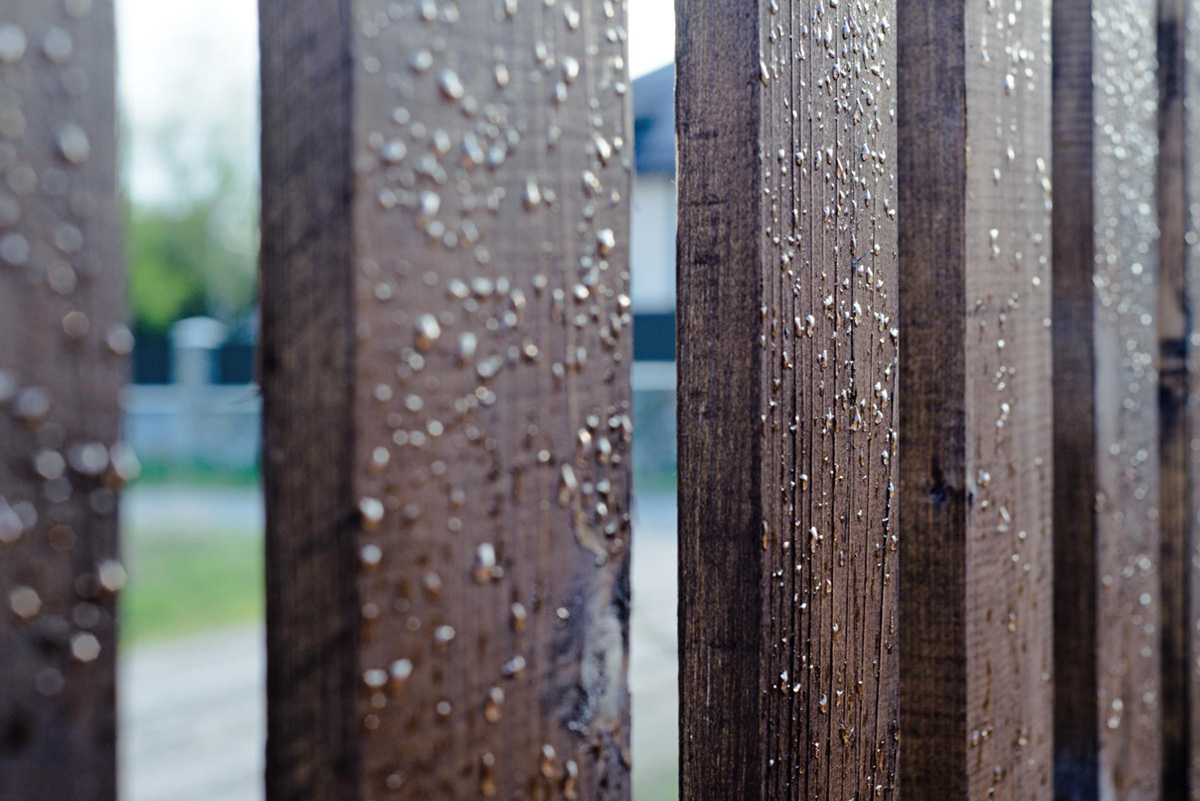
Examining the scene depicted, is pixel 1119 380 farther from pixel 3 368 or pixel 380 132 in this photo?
pixel 3 368

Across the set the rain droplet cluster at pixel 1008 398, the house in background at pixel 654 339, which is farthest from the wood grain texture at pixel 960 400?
the house in background at pixel 654 339

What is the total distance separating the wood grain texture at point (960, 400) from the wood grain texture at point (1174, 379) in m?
0.51

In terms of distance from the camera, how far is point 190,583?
8.01m

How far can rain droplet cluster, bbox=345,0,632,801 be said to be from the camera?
474 mm

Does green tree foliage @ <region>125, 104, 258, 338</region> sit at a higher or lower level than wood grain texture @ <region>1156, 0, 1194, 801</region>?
higher

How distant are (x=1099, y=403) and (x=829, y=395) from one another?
55 centimetres

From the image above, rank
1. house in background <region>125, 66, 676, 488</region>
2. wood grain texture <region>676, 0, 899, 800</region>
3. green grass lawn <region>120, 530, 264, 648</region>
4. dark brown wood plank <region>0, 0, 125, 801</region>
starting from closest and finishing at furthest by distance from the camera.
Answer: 1. dark brown wood plank <region>0, 0, 125, 801</region>
2. wood grain texture <region>676, 0, 899, 800</region>
3. green grass lawn <region>120, 530, 264, 648</region>
4. house in background <region>125, 66, 676, 488</region>

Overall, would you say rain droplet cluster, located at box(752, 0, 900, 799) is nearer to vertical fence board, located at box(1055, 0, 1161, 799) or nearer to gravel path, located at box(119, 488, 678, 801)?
vertical fence board, located at box(1055, 0, 1161, 799)

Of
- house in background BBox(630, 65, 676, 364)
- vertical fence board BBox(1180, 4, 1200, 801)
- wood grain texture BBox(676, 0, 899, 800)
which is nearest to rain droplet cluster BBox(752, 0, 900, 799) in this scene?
wood grain texture BBox(676, 0, 899, 800)

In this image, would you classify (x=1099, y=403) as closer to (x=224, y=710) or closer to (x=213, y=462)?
(x=224, y=710)

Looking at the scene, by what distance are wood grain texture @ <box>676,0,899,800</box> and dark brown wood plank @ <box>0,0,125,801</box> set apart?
0.40 metres


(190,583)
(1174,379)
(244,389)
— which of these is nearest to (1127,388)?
(1174,379)

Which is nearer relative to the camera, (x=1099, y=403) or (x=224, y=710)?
(x=1099, y=403)

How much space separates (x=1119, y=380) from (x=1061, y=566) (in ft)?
0.77
